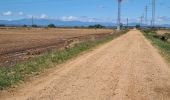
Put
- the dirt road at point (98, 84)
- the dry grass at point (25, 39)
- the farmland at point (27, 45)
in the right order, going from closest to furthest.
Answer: the dirt road at point (98, 84) < the farmland at point (27, 45) < the dry grass at point (25, 39)

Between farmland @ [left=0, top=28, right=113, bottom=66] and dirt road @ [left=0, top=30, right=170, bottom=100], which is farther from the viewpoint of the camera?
farmland @ [left=0, top=28, right=113, bottom=66]

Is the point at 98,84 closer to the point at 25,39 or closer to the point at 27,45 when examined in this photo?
the point at 27,45

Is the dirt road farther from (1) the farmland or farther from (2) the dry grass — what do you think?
(2) the dry grass

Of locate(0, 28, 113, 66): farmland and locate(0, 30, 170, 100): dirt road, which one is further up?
locate(0, 30, 170, 100): dirt road

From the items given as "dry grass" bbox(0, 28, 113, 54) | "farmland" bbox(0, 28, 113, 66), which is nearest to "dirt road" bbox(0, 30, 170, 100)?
"farmland" bbox(0, 28, 113, 66)

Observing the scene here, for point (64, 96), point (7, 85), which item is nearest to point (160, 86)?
point (64, 96)

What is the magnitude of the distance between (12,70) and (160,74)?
5.88 meters

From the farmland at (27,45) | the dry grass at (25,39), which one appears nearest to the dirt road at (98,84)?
the farmland at (27,45)

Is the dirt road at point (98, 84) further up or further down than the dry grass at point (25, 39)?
further up

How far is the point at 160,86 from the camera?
44.5 feet

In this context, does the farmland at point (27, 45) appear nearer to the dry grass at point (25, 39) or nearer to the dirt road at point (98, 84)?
the dry grass at point (25, 39)

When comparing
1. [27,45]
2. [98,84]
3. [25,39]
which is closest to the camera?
[98,84]

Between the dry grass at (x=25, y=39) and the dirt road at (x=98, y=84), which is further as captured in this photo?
the dry grass at (x=25, y=39)

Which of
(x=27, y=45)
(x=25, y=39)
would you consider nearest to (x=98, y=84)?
(x=27, y=45)
